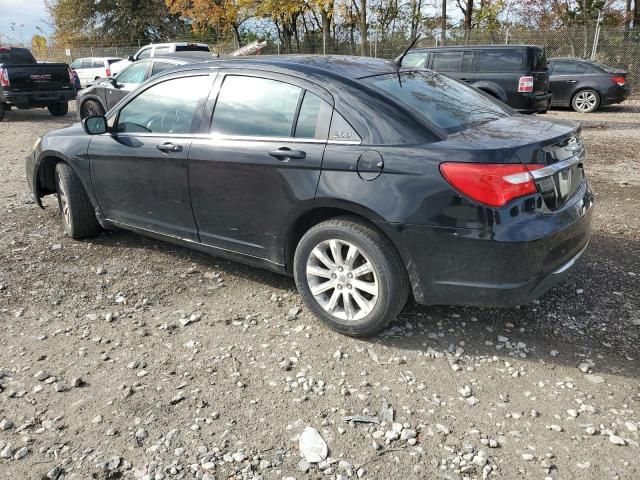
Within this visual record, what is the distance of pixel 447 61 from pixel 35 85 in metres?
10.1

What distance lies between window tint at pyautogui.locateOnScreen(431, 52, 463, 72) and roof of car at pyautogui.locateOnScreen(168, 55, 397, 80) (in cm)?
908

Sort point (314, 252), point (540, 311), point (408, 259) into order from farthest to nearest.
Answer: point (540, 311) → point (314, 252) → point (408, 259)

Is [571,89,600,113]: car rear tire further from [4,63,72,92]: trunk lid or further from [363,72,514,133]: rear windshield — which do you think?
[4,63,72,92]: trunk lid

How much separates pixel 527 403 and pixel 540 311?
1.02 meters

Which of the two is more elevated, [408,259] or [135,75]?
[135,75]

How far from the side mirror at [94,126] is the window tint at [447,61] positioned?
9516mm

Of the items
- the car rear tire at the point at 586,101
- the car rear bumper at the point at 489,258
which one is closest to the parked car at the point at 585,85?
the car rear tire at the point at 586,101

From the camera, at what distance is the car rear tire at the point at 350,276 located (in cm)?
313

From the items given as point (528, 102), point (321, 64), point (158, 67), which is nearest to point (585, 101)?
point (528, 102)

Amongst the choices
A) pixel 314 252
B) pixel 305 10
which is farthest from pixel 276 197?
pixel 305 10

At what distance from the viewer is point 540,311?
363cm

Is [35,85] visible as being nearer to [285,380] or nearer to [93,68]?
[93,68]

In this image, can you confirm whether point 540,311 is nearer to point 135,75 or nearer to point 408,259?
point 408,259

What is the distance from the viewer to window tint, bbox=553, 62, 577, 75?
1484 cm
